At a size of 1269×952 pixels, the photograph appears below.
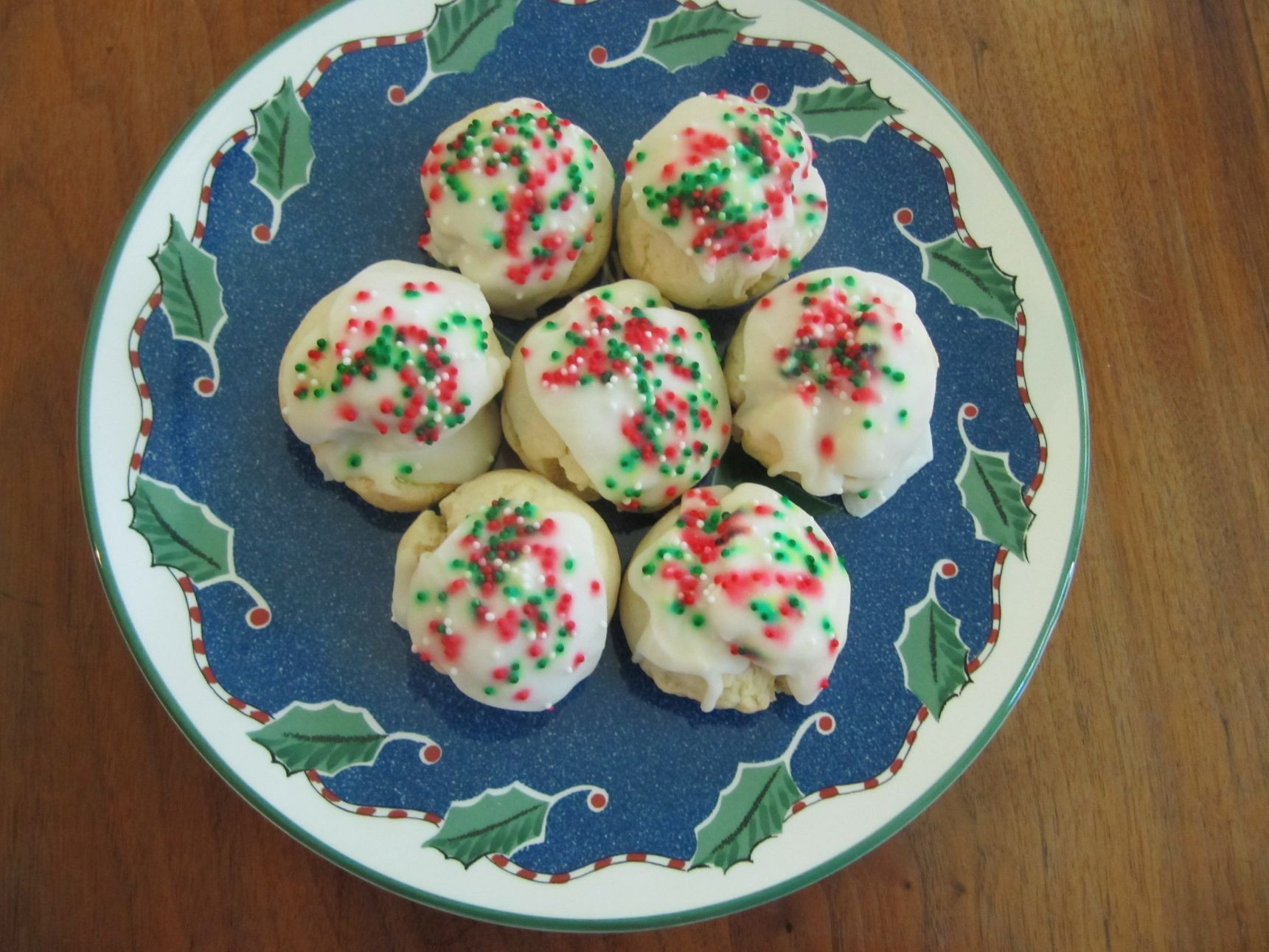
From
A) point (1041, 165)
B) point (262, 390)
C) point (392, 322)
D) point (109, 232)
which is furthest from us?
point (1041, 165)

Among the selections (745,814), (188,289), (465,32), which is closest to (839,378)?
(745,814)

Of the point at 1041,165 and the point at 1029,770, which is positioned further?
the point at 1041,165

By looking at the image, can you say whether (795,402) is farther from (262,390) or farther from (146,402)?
(146,402)

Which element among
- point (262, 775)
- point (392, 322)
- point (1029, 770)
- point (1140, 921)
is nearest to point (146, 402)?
point (392, 322)

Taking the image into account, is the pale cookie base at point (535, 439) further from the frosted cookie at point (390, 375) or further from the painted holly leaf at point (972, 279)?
the painted holly leaf at point (972, 279)

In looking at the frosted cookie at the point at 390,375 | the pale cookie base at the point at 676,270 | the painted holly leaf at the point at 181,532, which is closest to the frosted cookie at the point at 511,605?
the frosted cookie at the point at 390,375
